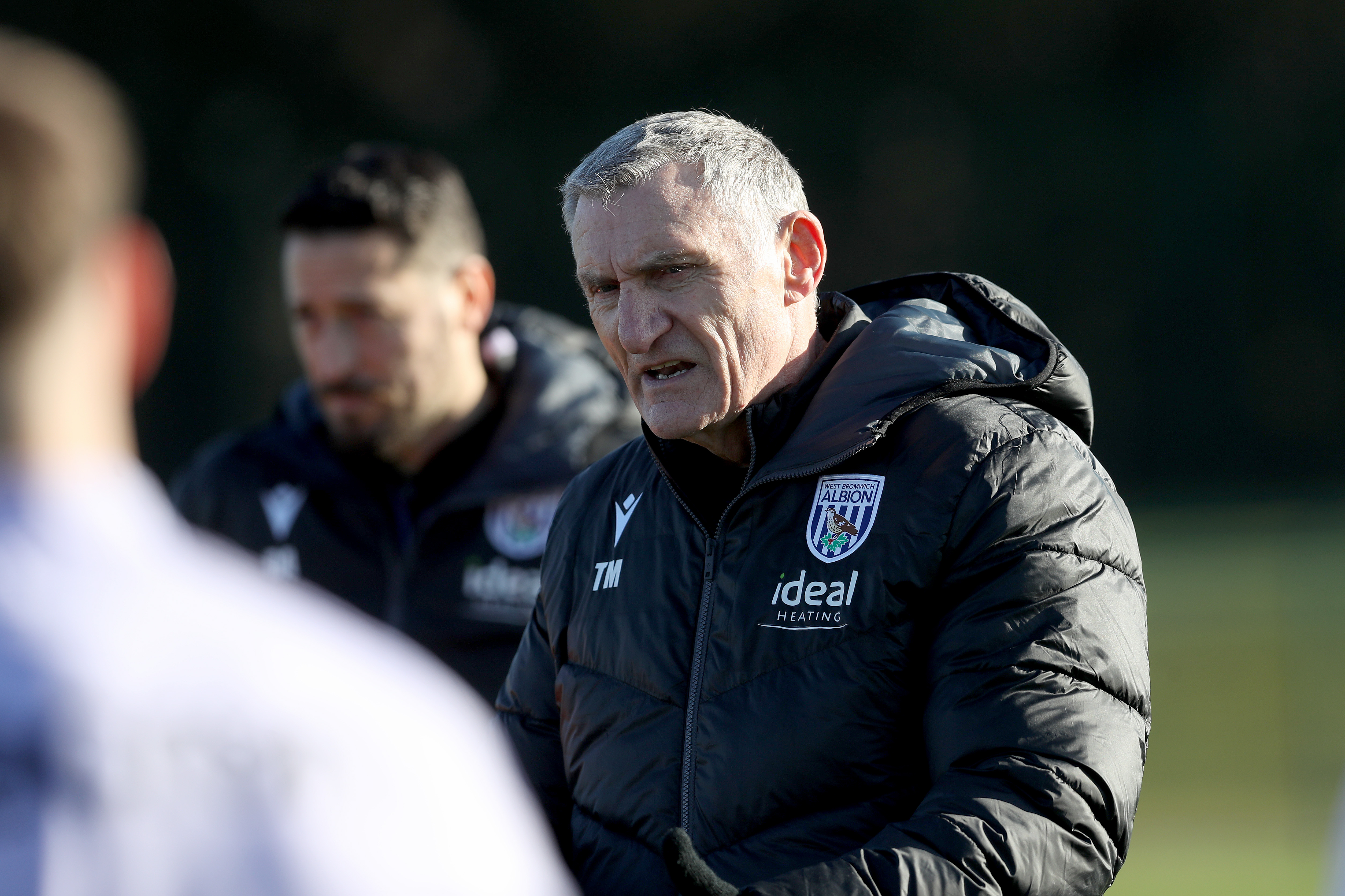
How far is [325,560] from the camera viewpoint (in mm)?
3703

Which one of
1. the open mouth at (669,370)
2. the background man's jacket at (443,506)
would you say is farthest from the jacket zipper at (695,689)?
Answer: the background man's jacket at (443,506)

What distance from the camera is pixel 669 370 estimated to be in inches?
94.9

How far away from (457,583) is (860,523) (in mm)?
1678

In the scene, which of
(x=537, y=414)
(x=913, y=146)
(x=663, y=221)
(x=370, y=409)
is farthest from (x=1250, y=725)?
(x=663, y=221)

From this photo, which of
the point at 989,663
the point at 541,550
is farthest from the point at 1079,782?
the point at 541,550

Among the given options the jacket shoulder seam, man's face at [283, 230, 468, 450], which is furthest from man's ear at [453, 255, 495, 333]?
the jacket shoulder seam

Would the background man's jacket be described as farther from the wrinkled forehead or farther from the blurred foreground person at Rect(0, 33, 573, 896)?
the blurred foreground person at Rect(0, 33, 573, 896)

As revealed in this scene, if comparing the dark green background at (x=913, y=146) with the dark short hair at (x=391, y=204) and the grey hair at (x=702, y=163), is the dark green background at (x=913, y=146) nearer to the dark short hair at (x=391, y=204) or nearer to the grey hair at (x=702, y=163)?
the dark short hair at (x=391, y=204)

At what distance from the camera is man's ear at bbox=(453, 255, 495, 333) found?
12.8ft

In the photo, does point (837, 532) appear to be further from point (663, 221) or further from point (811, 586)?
point (663, 221)

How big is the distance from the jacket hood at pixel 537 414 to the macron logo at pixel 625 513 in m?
1.18

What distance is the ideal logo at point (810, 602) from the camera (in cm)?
207

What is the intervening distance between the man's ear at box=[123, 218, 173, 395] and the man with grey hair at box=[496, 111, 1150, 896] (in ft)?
3.53

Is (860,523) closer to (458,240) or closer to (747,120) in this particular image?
(458,240)
